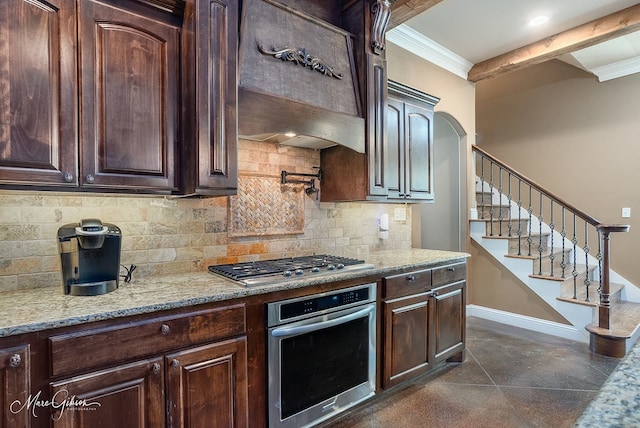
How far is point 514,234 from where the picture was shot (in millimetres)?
4270

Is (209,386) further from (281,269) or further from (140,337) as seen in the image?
(281,269)

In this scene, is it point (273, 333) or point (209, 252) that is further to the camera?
point (209, 252)

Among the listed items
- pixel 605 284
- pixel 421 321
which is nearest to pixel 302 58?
pixel 421 321

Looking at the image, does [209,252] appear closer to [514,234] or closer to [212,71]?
[212,71]

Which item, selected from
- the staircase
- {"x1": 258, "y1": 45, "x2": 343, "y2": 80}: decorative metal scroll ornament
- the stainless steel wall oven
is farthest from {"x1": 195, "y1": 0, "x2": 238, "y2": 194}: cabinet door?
the staircase

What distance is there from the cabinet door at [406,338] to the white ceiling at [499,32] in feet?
8.32

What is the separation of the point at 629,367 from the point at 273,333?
1.40 m

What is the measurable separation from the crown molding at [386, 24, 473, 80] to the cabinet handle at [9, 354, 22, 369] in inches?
138

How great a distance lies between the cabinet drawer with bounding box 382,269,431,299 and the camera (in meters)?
2.29

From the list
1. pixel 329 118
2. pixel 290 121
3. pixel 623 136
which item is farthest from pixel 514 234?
pixel 290 121

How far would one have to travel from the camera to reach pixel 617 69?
13.2 feet

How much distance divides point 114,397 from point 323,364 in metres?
1.05

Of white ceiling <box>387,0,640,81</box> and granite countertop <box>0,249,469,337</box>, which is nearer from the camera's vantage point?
granite countertop <box>0,249,469,337</box>

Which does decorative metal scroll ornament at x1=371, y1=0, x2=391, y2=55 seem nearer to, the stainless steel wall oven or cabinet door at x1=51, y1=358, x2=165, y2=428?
the stainless steel wall oven
